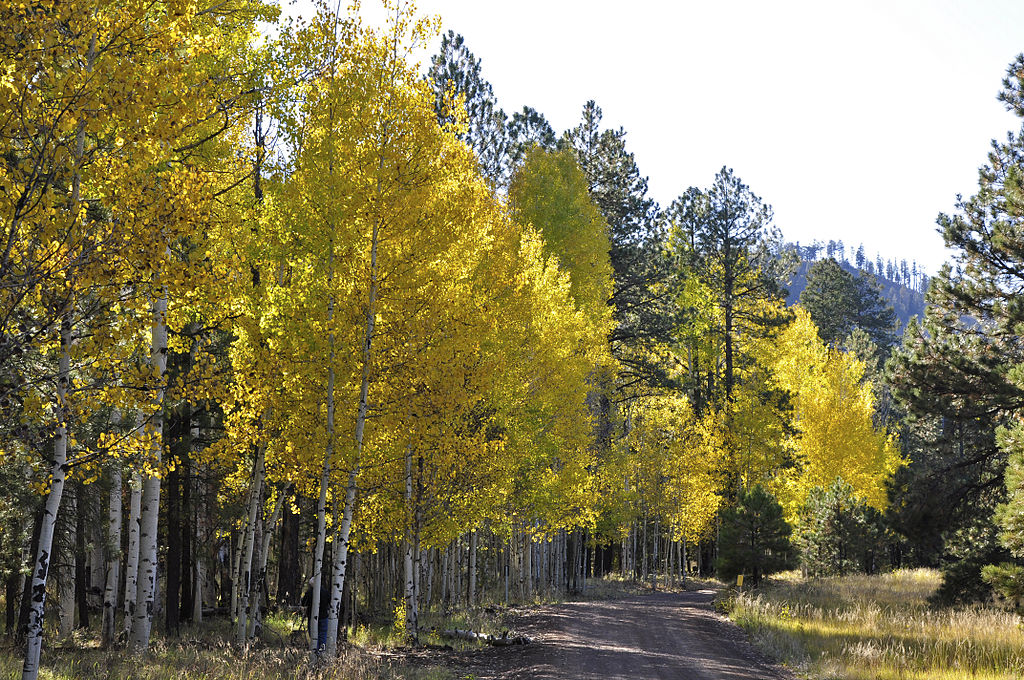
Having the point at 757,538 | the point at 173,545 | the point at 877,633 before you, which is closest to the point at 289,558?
the point at 173,545

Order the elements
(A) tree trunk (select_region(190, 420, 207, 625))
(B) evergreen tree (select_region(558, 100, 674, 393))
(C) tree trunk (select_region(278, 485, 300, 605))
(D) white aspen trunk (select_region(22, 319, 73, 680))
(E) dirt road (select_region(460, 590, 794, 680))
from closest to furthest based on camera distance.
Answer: (D) white aspen trunk (select_region(22, 319, 73, 680)) < (E) dirt road (select_region(460, 590, 794, 680)) < (A) tree trunk (select_region(190, 420, 207, 625)) < (C) tree trunk (select_region(278, 485, 300, 605)) < (B) evergreen tree (select_region(558, 100, 674, 393))

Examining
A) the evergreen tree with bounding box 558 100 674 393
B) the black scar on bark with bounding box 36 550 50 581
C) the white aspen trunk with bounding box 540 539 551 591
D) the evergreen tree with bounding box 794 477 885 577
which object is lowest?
the white aspen trunk with bounding box 540 539 551 591

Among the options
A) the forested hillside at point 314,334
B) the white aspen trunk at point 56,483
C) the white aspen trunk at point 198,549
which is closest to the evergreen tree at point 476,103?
the forested hillside at point 314,334

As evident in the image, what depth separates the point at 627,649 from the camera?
1373cm

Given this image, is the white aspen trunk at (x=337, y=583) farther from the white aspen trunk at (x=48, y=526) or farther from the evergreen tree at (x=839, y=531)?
the evergreen tree at (x=839, y=531)

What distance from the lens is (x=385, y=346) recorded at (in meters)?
11.8

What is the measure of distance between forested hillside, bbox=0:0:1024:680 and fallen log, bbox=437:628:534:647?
3.32 ft

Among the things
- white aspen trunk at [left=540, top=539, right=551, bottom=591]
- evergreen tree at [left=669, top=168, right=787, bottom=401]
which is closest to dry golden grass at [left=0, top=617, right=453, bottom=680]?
white aspen trunk at [left=540, top=539, right=551, bottom=591]

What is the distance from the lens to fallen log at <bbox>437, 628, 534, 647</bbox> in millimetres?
14078

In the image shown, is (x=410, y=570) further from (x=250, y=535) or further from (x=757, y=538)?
(x=757, y=538)

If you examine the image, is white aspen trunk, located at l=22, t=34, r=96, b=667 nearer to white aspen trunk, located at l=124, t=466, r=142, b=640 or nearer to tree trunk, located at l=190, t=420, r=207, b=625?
white aspen trunk, located at l=124, t=466, r=142, b=640

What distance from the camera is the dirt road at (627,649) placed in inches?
454

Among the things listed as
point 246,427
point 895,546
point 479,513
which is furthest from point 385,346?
point 895,546

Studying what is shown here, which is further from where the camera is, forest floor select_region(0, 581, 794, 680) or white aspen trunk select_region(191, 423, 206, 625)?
white aspen trunk select_region(191, 423, 206, 625)
